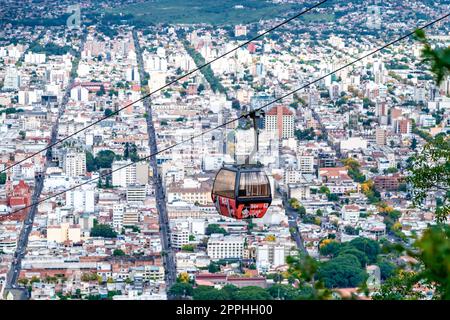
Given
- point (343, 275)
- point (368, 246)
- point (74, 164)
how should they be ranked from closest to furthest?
point (343, 275)
point (368, 246)
point (74, 164)

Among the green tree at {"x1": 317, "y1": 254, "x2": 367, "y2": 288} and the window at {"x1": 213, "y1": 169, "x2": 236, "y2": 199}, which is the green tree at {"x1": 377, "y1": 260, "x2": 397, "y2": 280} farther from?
the window at {"x1": 213, "y1": 169, "x2": 236, "y2": 199}

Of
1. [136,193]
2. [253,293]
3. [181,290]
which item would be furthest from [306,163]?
[253,293]


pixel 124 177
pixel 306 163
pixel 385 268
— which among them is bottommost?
pixel 385 268

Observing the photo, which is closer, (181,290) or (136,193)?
(181,290)

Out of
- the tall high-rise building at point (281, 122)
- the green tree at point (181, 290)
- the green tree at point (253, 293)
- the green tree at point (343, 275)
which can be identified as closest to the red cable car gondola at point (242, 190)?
the green tree at point (253, 293)

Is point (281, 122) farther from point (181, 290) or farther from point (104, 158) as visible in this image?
point (181, 290)

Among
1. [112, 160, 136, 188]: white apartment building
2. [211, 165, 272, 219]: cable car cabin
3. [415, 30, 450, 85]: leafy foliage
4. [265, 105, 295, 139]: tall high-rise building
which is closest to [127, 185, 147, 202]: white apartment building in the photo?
[112, 160, 136, 188]: white apartment building
